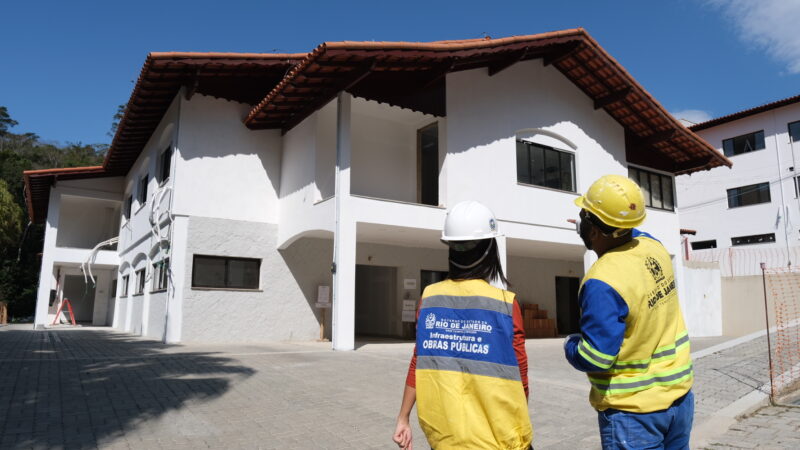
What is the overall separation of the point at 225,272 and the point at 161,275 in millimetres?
2134

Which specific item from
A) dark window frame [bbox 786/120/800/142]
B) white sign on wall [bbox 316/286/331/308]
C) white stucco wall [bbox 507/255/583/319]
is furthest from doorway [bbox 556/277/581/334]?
dark window frame [bbox 786/120/800/142]

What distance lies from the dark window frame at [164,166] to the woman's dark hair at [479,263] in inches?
572

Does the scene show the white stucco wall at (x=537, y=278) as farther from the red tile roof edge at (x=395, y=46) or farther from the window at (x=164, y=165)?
the window at (x=164, y=165)

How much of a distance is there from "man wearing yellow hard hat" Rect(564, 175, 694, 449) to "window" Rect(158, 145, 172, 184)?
1508 centimetres

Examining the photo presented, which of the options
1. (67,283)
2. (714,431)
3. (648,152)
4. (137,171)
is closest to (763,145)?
(648,152)

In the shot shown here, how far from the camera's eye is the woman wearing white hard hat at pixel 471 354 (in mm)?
2064

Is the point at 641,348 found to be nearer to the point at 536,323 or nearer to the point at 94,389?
the point at 94,389

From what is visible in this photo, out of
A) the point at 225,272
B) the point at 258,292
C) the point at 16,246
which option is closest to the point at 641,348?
the point at 258,292

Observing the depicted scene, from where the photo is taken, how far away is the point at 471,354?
2.13 m

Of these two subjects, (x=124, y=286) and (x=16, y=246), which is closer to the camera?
(x=124, y=286)

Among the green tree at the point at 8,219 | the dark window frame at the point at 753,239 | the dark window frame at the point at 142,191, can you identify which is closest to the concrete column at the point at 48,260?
the dark window frame at the point at 142,191

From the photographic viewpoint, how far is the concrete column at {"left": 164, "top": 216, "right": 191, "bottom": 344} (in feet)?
43.8

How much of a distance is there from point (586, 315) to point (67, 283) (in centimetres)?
3197

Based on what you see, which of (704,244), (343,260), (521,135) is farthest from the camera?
(704,244)
